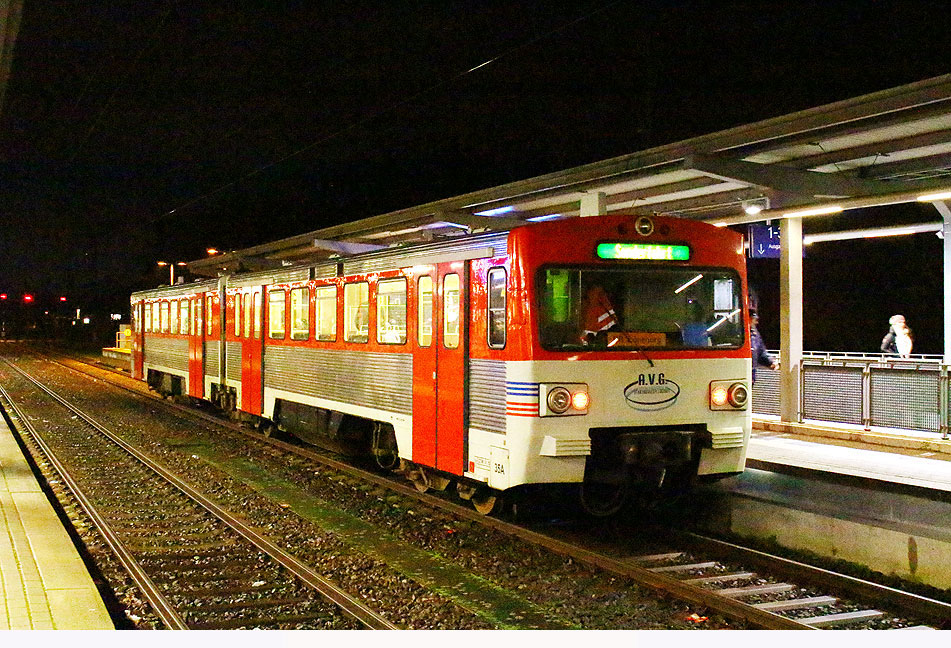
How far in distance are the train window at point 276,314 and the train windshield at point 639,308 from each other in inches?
272

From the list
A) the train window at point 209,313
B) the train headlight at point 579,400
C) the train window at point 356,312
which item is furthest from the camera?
the train window at point 209,313

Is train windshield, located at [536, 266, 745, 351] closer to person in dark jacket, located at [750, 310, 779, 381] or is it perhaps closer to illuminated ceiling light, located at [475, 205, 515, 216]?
person in dark jacket, located at [750, 310, 779, 381]

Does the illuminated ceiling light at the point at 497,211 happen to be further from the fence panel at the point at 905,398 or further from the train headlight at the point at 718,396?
the train headlight at the point at 718,396

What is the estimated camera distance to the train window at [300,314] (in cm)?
1303

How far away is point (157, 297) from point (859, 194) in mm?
18207

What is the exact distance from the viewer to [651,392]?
836 centimetres

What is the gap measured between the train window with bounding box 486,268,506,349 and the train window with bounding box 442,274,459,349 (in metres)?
0.61

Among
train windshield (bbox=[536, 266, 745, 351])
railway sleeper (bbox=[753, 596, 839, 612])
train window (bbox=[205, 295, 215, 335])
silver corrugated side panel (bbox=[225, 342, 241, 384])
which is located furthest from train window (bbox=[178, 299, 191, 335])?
railway sleeper (bbox=[753, 596, 839, 612])

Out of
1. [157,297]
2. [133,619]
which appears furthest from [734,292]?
[157,297]

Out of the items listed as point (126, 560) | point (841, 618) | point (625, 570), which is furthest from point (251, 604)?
point (841, 618)

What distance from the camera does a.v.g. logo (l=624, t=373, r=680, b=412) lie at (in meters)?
8.27

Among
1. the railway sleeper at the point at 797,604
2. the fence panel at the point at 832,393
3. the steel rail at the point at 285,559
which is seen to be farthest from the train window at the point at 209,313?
the railway sleeper at the point at 797,604
